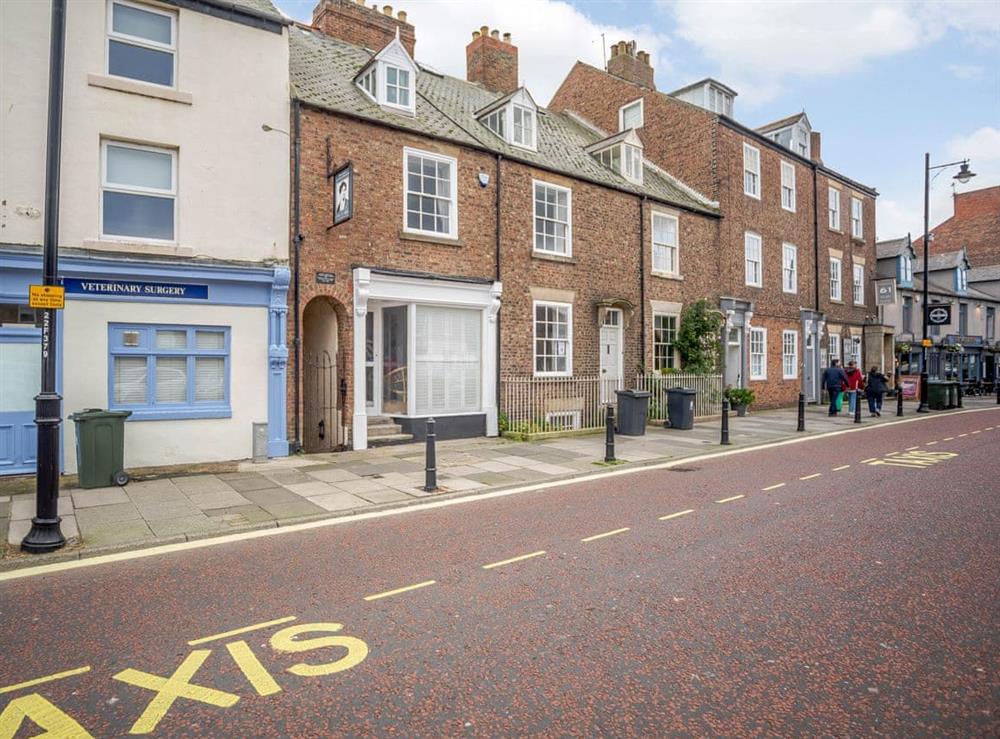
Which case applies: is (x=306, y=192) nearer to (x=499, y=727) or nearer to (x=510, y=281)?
(x=510, y=281)

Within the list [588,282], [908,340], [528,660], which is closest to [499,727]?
[528,660]

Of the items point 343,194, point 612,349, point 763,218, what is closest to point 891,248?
point 763,218

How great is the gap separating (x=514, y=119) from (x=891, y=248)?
24.5 m

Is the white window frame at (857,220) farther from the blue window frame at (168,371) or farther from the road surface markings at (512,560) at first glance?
the road surface markings at (512,560)

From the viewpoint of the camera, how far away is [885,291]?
2947 cm

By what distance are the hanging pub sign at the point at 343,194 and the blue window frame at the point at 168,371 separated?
295 centimetres

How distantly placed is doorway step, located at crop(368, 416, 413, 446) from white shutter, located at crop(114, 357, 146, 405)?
4357mm

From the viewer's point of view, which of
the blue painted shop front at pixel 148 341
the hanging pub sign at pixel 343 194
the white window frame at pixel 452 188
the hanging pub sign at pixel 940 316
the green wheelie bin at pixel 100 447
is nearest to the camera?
the green wheelie bin at pixel 100 447

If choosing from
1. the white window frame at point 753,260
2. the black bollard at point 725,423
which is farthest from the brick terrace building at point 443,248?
the white window frame at point 753,260

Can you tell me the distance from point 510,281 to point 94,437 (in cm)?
944

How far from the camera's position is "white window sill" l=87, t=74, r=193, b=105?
10156 millimetres

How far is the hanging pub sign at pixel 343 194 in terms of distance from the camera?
37.0 feet

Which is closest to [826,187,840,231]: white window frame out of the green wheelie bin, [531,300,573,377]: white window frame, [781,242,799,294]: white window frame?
[781,242,799,294]: white window frame

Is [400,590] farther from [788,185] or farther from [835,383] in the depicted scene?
[788,185]
